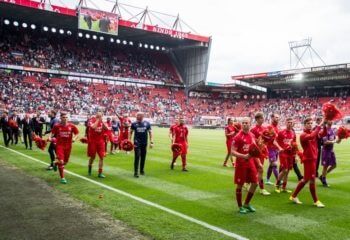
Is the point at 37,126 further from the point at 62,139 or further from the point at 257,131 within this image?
the point at 257,131

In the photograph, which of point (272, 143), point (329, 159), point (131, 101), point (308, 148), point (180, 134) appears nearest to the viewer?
point (308, 148)

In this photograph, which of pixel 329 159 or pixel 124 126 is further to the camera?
pixel 124 126

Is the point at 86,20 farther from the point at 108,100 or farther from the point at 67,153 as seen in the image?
the point at 67,153

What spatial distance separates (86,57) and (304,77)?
3646cm

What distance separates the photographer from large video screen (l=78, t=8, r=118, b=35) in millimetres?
54219

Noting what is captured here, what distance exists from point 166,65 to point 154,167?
61374 millimetres

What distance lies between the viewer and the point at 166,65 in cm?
7512

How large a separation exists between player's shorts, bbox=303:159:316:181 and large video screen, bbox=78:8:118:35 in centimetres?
5037

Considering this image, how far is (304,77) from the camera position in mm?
61625

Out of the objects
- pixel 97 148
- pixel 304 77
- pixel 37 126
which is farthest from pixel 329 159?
pixel 304 77

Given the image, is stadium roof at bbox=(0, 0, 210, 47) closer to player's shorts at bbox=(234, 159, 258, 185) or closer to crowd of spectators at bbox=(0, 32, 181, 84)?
crowd of spectators at bbox=(0, 32, 181, 84)

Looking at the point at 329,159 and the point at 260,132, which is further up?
the point at 260,132

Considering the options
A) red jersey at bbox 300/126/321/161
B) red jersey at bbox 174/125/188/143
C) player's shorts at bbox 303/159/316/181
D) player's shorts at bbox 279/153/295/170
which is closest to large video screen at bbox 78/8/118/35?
red jersey at bbox 174/125/188/143

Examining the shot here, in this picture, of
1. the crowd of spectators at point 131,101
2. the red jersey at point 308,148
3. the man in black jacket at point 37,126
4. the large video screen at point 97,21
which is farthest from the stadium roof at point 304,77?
the red jersey at point 308,148
